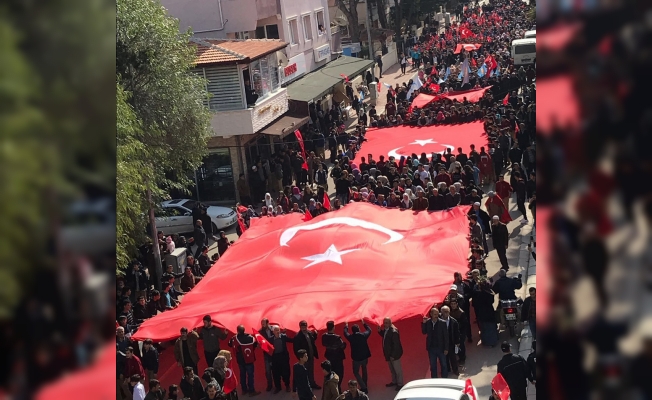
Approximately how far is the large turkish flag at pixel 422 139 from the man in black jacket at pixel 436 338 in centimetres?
1417

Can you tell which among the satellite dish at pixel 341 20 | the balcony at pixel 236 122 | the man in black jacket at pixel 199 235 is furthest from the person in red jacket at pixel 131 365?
the satellite dish at pixel 341 20

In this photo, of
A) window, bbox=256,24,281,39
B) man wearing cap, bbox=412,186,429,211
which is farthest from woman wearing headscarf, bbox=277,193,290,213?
window, bbox=256,24,281,39

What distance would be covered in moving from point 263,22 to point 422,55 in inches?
689

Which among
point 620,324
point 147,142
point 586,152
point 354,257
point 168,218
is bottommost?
point 168,218

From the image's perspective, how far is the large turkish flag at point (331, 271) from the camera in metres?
13.4

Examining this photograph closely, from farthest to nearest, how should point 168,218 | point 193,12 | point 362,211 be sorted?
point 193,12 < point 168,218 < point 362,211

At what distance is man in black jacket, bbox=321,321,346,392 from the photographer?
40.5 ft

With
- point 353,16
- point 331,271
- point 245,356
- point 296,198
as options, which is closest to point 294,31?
point 296,198

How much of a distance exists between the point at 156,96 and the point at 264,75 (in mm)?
10648

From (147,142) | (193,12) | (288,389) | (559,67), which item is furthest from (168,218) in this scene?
(559,67)

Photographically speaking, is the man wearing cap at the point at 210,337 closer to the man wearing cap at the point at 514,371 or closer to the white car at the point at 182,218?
the man wearing cap at the point at 514,371

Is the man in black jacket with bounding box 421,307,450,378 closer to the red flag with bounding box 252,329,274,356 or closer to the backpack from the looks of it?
the red flag with bounding box 252,329,274,356

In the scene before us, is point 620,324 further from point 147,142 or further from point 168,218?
point 168,218

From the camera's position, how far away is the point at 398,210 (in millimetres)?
18703
